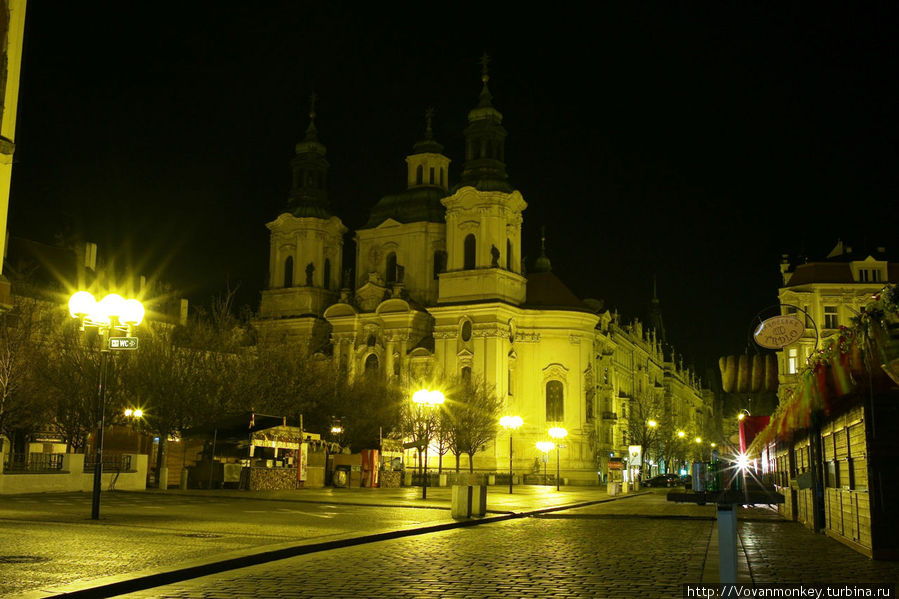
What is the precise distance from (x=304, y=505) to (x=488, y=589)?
18851mm

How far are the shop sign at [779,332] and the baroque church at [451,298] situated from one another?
55643mm

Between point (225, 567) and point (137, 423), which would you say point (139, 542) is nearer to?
point (225, 567)

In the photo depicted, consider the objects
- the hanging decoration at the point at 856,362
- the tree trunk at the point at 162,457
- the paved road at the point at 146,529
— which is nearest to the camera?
the hanging decoration at the point at 856,362

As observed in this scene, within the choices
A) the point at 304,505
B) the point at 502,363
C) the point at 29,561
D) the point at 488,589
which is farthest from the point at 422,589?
the point at 502,363

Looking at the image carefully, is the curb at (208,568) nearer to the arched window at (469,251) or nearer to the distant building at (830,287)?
the distant building at (830,287)

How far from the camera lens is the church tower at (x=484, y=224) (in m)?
75.5

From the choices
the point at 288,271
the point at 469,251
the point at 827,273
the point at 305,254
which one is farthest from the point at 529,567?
the point at 288,271

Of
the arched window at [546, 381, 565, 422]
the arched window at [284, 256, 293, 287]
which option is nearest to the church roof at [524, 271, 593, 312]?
the arched window at [546, 381, 565, 422]

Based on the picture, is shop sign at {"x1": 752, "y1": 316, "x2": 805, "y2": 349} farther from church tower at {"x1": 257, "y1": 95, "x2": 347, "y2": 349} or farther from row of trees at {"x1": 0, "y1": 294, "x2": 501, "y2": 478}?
church tower at {"x1": 257, "y1": 95, "x2": 347, "y2": 349}

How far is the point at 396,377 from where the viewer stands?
76.9m

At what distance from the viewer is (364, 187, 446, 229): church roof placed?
84.6m

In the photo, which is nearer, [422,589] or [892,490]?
[422,589]

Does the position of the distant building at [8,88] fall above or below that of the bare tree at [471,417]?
above

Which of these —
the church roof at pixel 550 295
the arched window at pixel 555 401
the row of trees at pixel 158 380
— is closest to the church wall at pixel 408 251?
the church roof at pixel 550 295
